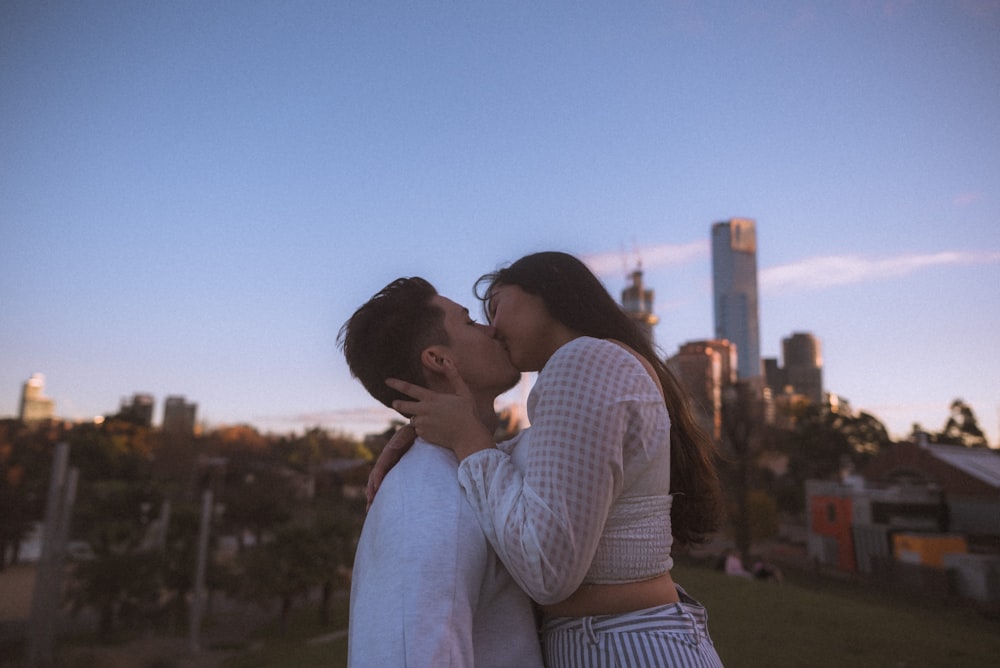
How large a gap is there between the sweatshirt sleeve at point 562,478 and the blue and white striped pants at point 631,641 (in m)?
0.22

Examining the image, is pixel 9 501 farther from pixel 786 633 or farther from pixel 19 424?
pixel 786 633

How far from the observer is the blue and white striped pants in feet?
5.49

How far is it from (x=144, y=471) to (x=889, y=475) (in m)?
43.4

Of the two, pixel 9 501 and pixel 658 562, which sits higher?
pixel 658 562

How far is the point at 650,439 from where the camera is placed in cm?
168

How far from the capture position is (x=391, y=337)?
2.15 metres

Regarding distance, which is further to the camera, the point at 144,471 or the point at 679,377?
the point at 144,471

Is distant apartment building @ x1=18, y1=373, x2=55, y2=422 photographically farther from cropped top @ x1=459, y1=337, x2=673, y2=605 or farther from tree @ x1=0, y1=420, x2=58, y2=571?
cropped top @ x1=459, y1=337, x2=673, y2=605

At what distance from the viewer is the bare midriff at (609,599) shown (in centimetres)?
172

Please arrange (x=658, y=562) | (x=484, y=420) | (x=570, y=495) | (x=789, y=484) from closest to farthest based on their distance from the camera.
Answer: (x=570, y=495), (x=658, y=562), (x=484, y=420), (x=789, y=484)

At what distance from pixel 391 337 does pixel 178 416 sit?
5784 centimetres

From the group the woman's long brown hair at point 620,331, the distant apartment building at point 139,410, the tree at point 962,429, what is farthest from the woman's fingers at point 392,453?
the tree at point 962,429

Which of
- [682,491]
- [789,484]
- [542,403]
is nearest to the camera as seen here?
[542,403]

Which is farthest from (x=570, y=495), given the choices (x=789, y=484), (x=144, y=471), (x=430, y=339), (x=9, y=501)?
(x=789, y=484)
